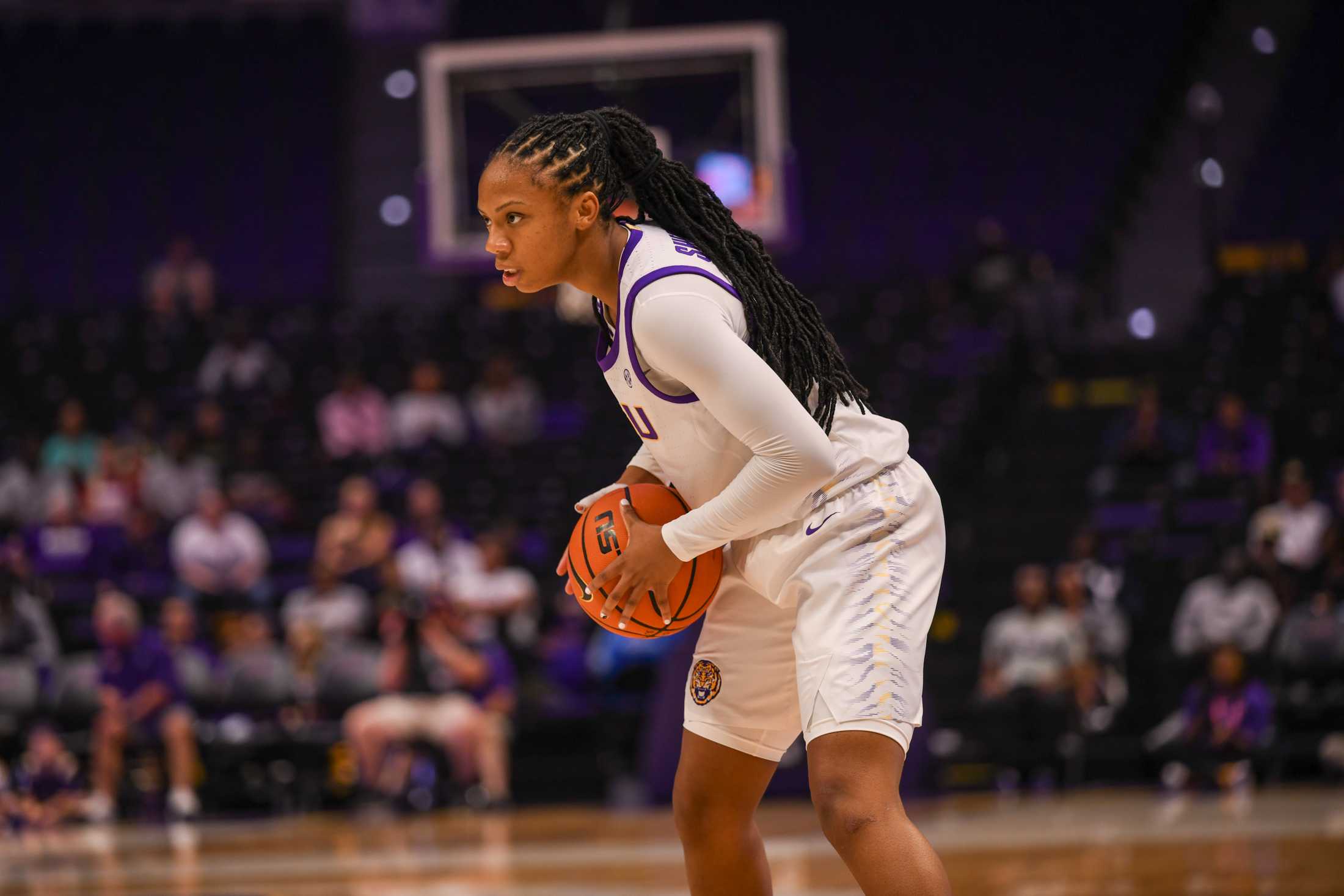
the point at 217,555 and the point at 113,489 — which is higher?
the point at 113,489

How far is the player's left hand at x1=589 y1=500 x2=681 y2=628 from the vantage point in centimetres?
273

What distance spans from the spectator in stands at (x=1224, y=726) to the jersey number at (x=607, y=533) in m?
6.98

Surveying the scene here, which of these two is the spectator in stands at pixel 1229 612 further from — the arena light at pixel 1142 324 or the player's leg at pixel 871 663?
the player's leg at pixel 871 663

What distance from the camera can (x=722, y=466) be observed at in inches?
111

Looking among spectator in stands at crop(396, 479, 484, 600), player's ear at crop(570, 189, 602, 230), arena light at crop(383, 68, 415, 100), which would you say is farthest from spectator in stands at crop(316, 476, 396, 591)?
arena light at crop(383, 68, 415, 100)

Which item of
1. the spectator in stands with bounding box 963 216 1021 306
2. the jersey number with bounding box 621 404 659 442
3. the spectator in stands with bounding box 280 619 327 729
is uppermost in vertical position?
the spectator in stands with bounding box 963 216 1021 306

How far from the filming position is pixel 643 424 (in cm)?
284

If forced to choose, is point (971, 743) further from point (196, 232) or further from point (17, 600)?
point (196, 232)

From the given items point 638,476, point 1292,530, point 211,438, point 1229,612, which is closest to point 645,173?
point 638,476

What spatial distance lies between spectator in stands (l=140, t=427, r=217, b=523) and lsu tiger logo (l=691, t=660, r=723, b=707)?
30.1 ft

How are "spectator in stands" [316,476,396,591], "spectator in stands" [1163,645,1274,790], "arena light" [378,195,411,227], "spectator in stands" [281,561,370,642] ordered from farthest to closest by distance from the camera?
"arena light" [378,195,411,227]
"spectator in stands" [316,476,396,591]
"spectator in stands" [281,561,370,642]
"spectator in stands" [1163,645,1274,790]

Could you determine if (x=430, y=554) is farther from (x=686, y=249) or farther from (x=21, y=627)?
(x=686, y=249)

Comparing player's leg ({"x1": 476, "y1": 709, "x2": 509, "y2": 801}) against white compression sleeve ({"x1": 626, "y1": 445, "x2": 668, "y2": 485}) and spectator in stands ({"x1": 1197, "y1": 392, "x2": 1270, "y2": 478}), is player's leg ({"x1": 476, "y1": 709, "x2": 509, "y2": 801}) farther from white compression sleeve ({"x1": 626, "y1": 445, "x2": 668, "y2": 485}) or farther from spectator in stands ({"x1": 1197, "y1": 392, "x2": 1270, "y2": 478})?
white compression sleeve ({"x1": 626, "y1": 445, "x2": 668, "y2": 485})

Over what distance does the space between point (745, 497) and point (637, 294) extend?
1.24 feet
